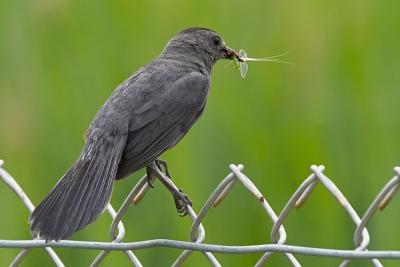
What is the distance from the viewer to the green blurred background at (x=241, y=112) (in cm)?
211

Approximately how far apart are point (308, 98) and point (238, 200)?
0.28 m

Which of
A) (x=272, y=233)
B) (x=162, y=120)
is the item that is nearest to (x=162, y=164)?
(x=162, y=120)

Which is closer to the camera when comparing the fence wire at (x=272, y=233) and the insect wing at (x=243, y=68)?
the fence wire at (x=272, y=233)

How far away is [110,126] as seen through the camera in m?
1.83

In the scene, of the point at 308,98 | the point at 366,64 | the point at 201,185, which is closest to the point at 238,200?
the point at 201,185

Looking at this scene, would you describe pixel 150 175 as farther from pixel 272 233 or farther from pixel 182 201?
pixel 272 233

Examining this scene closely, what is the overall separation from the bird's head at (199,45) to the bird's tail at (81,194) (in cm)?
40

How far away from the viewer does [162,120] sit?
1864mm

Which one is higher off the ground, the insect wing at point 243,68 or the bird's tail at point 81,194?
the bird's tail at point 81,194

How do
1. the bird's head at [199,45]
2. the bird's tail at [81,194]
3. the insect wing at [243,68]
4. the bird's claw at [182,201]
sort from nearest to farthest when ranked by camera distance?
the bird's tail at [81,194] → the bird's claw at [182,201] → the insect wing at [243,68] → the bird's head at [199,45]

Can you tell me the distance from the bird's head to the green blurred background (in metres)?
0.06

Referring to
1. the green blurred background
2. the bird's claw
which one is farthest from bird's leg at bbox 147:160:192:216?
the green blurred background

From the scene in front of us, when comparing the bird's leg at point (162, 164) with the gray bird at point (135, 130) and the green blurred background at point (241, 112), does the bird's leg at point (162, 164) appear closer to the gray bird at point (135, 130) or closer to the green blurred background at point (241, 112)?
the gray bird at point (135, 130)

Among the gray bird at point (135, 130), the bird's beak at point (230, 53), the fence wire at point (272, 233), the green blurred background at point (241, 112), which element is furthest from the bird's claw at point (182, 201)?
the bird's beak at point (230, 53)
